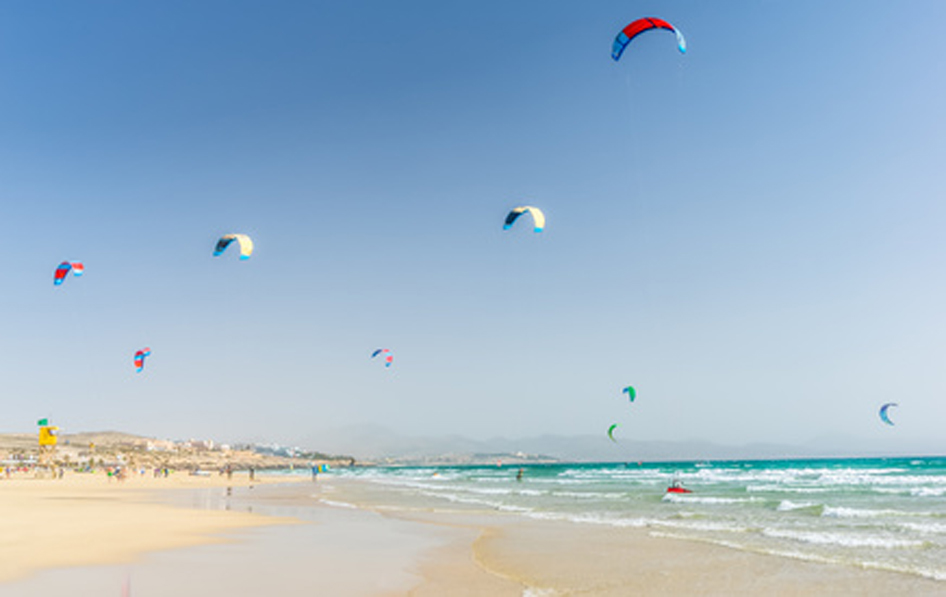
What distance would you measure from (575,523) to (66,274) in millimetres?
22507

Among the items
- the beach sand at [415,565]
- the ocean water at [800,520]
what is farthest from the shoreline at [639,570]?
the ocean water at [800,520]

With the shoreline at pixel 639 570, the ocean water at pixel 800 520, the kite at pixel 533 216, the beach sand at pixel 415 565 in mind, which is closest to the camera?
the beach sand at pixel 415 565

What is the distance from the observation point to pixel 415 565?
10.8 meters

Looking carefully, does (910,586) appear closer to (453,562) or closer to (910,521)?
(453,562)

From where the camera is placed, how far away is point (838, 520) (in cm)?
1761

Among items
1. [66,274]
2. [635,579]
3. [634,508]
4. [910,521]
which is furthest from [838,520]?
[66,274]

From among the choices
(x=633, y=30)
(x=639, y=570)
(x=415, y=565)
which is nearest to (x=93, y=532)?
(x=415, y=565)

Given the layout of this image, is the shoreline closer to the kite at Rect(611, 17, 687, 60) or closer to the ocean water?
the ocean water

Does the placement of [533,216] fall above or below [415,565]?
above

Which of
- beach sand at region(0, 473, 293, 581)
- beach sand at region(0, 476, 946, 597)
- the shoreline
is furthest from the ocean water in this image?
beach sand at region(0, 473, 293, 581)

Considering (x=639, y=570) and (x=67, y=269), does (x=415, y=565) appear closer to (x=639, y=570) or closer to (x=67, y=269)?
(x=639, y=570)

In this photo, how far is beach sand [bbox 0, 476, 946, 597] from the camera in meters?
8.70

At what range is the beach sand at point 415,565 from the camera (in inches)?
342

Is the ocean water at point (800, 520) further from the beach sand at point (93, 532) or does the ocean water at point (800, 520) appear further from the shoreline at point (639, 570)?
the beach sand at point (93, 532)
